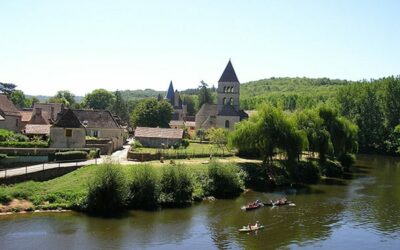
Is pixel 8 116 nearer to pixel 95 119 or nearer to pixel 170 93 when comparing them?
pixel 95 119

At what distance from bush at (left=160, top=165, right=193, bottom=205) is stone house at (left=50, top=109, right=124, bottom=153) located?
19404 millimetres

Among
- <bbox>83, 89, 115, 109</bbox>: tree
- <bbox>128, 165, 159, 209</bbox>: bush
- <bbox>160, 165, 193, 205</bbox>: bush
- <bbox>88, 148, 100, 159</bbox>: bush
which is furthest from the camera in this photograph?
<bbox>83, 89, 115, 109</bbox>: tree

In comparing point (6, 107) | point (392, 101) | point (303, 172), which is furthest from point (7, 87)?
point (303, 172)

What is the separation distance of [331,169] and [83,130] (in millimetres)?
32942

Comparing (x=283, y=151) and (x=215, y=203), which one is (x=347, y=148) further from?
(x=215, y=203)

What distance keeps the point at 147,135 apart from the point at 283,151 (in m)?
23.0

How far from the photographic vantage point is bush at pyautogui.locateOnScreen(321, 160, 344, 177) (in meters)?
64.1

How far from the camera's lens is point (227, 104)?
92.9 metres

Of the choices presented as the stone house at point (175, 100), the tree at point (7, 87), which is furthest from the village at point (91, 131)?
the tree at point (7, 87)

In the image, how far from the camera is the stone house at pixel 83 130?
58.9 meters

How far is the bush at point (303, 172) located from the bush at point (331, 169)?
2.49 m

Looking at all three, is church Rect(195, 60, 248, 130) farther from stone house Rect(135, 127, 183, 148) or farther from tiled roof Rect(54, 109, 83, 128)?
tiled roof Rect(54, 109, 83, 128)

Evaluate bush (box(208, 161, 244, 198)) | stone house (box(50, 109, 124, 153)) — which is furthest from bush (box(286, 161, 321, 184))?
stone house (box(50, 109, 124, 153))

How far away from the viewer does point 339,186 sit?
55.5 meters
